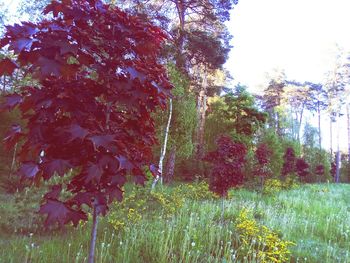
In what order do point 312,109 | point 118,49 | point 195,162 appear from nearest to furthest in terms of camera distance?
point 118,49, point 195,162, point 312,109

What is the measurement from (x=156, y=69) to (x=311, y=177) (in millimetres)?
26749

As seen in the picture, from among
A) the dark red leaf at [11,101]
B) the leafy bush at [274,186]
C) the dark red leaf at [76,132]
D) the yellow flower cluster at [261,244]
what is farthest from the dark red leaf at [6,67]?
the leafy bush at [274,186]

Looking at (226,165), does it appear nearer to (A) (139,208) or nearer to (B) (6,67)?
(A) (139,208)

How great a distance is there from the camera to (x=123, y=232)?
5.70 m

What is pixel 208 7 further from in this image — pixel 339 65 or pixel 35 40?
pixel 339 65

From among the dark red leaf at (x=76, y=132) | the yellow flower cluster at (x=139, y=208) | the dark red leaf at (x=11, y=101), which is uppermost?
the dark red leaf at (x=11, y=101)

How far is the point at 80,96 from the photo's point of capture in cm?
238

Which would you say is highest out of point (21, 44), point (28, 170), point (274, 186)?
point (21, 44)

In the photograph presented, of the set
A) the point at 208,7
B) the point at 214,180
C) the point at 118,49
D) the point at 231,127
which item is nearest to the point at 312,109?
the point at 231,127

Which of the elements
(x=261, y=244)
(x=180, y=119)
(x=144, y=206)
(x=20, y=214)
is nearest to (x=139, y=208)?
(x=144, y=206)

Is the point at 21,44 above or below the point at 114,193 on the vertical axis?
above

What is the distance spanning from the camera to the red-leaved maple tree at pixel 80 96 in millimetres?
2092

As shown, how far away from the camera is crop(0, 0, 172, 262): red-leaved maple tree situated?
82.4 inches

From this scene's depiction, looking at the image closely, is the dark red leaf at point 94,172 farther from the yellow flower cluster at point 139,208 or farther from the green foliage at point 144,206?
the yellow flower cluster at point 139,208
